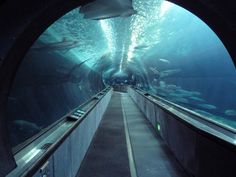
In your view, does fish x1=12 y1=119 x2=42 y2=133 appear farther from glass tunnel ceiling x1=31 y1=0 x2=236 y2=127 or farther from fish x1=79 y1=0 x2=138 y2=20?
fish x1=79 y1=0 x2=138 y2=20

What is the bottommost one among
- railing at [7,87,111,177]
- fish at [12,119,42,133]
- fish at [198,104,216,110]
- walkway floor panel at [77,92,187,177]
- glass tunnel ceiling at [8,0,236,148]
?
walkway floor panel at [77,92,187,177]

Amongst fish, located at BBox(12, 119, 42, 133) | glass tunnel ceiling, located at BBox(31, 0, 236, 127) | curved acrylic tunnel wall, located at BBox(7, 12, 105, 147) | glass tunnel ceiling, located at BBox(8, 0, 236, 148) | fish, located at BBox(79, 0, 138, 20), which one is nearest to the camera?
fish, located at BBox(79, 0, 138, 20)

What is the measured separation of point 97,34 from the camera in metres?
8.63

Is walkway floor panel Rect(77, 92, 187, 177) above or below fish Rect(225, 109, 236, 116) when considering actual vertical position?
below

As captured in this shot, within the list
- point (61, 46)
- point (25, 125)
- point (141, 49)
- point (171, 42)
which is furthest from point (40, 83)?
point (171, 42)

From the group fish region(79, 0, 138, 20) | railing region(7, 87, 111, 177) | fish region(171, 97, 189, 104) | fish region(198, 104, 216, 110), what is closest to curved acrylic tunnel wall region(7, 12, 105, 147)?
fish region(79, 0, 138, 20)

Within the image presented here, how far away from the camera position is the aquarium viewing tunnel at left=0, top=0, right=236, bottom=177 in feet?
10.8

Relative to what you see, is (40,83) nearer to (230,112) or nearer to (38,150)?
(38,150)

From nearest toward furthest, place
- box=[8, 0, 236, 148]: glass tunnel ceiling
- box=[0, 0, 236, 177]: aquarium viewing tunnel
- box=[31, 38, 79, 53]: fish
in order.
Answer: box=[0, 0, 236, 177]: aquarium viewing tunnel < box=[8, 0, 236, 148]: glass tunnel ceiling < box=[31, 38, 79, 53]: fish

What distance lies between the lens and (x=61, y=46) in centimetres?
859

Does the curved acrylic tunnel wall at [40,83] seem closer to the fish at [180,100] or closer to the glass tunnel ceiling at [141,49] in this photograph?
the glass tunnel ceiling at [141,49]

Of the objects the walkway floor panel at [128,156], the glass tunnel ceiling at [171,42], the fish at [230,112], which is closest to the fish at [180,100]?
the glass tunnel ceiling at [171,42]

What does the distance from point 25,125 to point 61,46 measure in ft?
10.9

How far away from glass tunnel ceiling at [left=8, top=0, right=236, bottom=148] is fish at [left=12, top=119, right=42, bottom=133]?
41 mm
